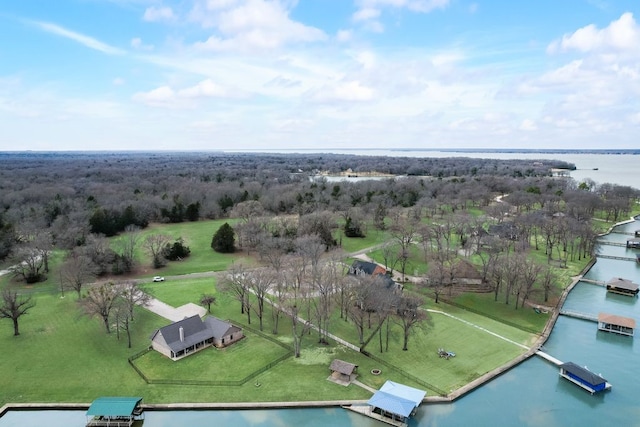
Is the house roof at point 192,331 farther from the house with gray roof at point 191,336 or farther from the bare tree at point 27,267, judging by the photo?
the bare tree at point 27,267

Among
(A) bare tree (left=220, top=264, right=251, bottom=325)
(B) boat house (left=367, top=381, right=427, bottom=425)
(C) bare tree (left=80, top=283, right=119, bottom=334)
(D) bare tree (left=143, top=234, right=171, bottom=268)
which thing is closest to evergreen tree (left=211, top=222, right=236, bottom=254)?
(D) bare tree (left=143, top=234, right=171, bottom=268)

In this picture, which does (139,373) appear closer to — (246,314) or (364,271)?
(246,314)

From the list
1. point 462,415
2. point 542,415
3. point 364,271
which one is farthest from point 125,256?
point 542,415

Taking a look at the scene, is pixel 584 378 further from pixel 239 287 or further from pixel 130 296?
pixel 130 296

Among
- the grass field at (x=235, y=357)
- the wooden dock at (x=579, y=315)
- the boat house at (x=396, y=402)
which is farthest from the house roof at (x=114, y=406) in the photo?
the wooden dock at (x=579, y=315)

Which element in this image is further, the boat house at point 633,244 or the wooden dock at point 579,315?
the boat house at point 633,244

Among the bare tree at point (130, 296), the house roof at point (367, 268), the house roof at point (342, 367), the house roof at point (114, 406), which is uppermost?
the bare tree at point (130, 296)

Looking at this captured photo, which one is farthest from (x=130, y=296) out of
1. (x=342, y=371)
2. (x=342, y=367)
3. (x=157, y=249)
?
(x=157, y=249)

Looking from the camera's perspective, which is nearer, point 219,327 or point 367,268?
point 219,327
